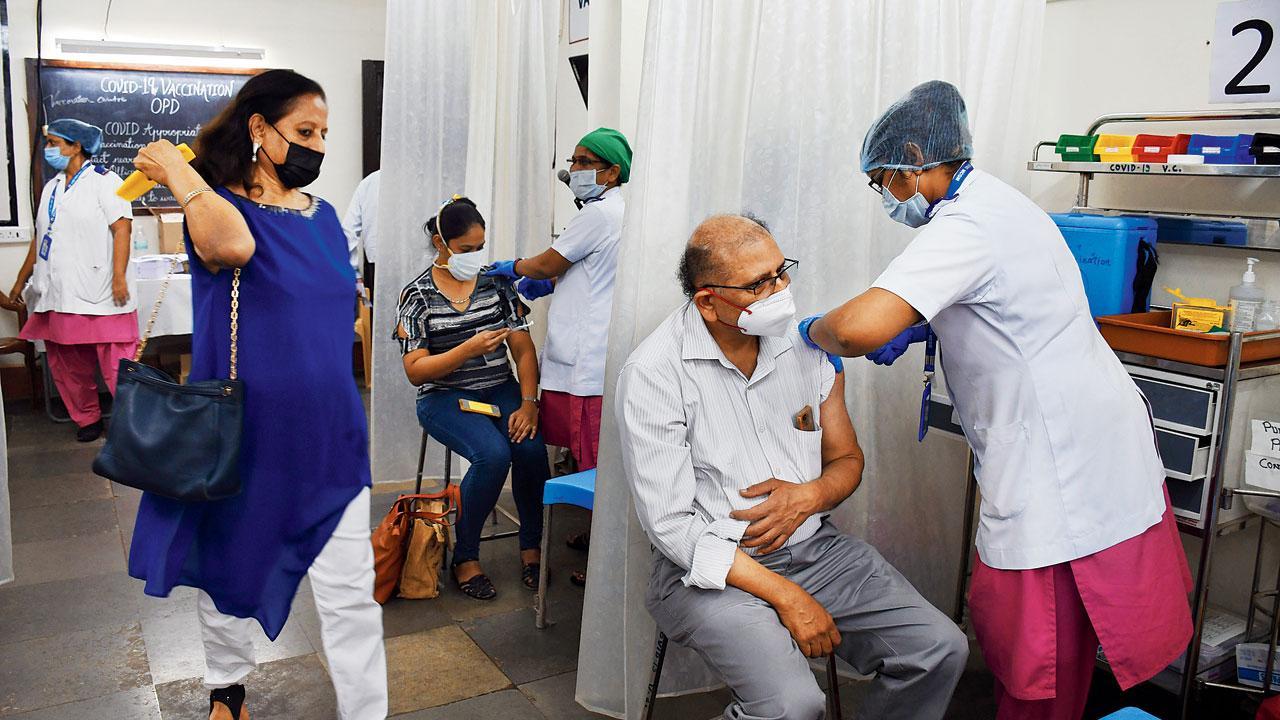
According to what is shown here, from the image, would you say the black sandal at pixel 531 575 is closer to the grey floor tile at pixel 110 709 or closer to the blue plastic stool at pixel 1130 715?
the grey floor tile at pixel 110 709

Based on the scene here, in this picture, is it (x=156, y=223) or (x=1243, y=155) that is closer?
(x=1243, y=155)

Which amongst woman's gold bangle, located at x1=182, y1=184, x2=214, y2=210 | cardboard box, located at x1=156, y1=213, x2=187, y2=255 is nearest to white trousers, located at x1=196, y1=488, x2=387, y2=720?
woman's gold bangle, located at x1=182, y1=184, x2=214, y2=210

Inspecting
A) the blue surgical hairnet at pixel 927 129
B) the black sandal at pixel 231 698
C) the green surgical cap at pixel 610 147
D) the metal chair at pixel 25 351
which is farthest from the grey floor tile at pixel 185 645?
the metal chair at pixel 25 351

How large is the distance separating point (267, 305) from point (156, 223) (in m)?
4.80

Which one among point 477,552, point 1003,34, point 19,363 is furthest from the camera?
point 19,363

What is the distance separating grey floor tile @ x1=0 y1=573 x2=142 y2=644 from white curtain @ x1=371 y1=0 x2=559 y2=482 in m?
1.11

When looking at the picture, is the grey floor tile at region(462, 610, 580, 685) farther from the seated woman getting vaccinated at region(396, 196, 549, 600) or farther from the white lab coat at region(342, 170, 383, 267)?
the white lab coat at region(342, 170, 383, 267)

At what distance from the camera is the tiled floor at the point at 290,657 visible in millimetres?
2523

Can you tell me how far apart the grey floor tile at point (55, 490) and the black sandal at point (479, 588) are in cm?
194

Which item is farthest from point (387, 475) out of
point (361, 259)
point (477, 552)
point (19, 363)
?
point (19, 363)

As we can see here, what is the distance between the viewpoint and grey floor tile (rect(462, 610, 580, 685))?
274cm

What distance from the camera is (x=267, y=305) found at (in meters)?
2.02

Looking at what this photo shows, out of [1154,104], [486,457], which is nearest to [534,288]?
[486,457]

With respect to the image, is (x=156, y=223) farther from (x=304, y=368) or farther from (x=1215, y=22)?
(x=1215, y=22)
